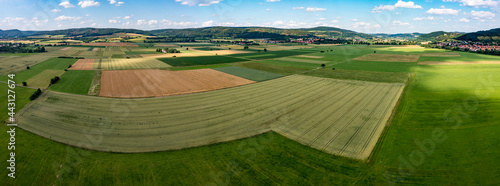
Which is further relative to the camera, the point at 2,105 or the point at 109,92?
the point at 109,92

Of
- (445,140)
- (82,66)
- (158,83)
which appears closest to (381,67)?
(445,140)

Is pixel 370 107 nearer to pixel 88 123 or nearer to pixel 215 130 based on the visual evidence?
pixel 215 130

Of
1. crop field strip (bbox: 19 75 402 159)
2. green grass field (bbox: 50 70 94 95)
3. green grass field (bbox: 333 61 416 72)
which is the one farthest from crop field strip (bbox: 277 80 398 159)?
green grass field (bbox: 50 70 94 95)

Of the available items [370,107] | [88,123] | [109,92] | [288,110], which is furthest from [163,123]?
[370,107]

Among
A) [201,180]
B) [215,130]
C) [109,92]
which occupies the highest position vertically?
[109,92]

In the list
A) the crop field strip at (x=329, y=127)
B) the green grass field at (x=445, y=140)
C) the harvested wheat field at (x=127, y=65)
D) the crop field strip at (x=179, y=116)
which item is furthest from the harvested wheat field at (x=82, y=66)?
the green grass field at (x=445, y=140)

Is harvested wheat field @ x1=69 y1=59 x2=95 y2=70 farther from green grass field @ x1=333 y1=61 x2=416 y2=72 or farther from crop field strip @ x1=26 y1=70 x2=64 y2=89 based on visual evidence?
green grass field @ x1=333 y1=61 x2=416 y2=72
